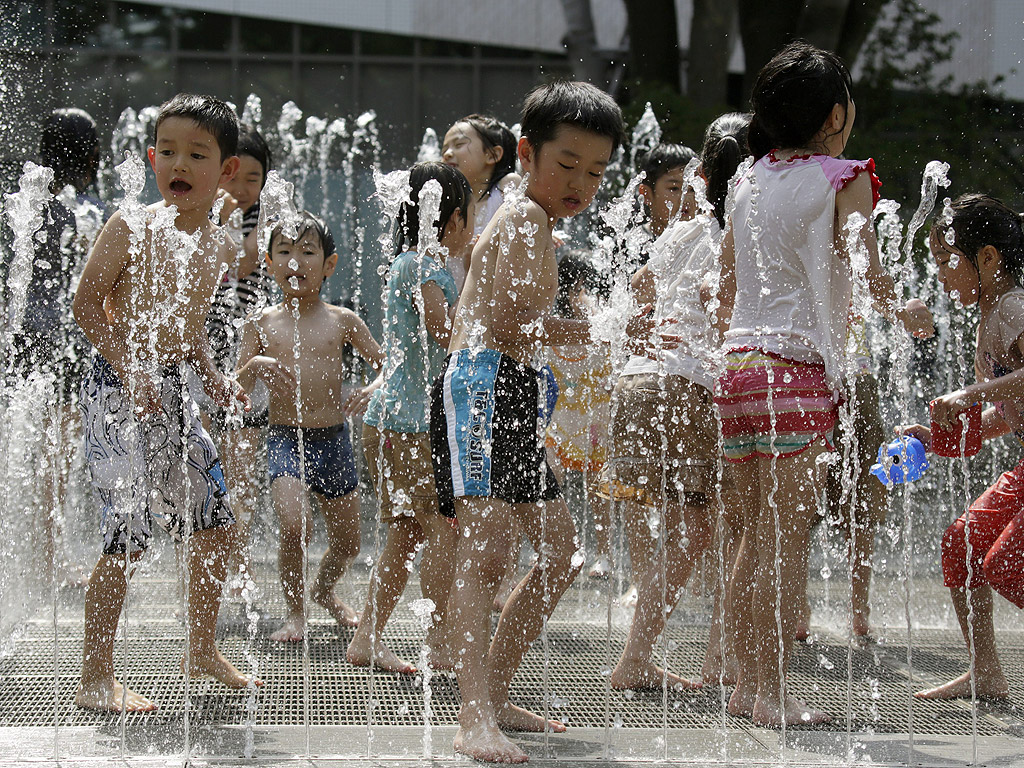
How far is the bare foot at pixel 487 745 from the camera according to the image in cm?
215

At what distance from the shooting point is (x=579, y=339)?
8.07 feet

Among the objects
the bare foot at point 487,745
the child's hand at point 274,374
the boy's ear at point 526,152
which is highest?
the boy's ear at point 526,152

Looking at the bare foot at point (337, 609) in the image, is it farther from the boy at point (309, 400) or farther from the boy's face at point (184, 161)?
the boy's face at point (184, 161)

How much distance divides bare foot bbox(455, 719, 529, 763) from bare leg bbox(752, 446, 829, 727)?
2.10ft

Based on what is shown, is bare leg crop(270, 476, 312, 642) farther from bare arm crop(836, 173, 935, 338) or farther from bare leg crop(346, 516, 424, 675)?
bare arm crop(836, 173, 935, 338)

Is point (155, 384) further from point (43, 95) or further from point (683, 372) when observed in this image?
point (43, 95)

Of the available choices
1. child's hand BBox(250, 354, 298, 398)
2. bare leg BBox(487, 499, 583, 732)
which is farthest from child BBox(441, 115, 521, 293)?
bare leg BBox(487, 499, 583, 732)

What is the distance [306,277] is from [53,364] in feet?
3.57

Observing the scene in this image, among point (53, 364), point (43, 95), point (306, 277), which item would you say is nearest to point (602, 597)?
point (306, 277)

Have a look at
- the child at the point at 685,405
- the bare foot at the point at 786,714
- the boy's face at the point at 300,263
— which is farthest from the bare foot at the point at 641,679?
the boy's face at the point at 300,263

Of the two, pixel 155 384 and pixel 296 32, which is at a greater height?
pixel 296 32

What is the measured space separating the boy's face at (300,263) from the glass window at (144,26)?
8.34m

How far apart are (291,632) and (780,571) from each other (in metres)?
1.56

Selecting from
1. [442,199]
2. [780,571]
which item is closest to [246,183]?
[442,199]
